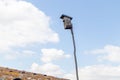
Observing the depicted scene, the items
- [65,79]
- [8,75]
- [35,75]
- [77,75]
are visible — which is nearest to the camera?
[77,75]

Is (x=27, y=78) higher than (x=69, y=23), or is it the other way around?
(x=69, y=23)

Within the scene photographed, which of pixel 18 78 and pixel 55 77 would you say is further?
pixel 55 77

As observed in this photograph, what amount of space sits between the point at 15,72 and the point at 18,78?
64 centimetres

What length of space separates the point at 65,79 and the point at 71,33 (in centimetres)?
367

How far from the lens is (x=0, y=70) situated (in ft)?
53.6

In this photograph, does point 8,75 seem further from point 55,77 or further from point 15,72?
point 55,77

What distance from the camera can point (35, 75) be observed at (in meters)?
17.4

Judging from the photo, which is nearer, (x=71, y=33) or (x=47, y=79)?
(x=71, y=33)

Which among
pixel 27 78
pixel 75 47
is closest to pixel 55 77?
pixel 27 78

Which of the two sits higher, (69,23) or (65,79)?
(69,23)

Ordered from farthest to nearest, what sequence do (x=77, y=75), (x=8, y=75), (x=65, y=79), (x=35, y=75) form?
(x=65, y=79) → (x=35, y=75) → (x=8, y=75) → (x=77, y=75)

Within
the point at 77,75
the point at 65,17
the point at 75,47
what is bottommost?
the point at 77,75

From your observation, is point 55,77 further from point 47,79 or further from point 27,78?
point 27,78

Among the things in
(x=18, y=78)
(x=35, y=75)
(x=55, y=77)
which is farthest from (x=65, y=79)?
(x=18, y=78)
